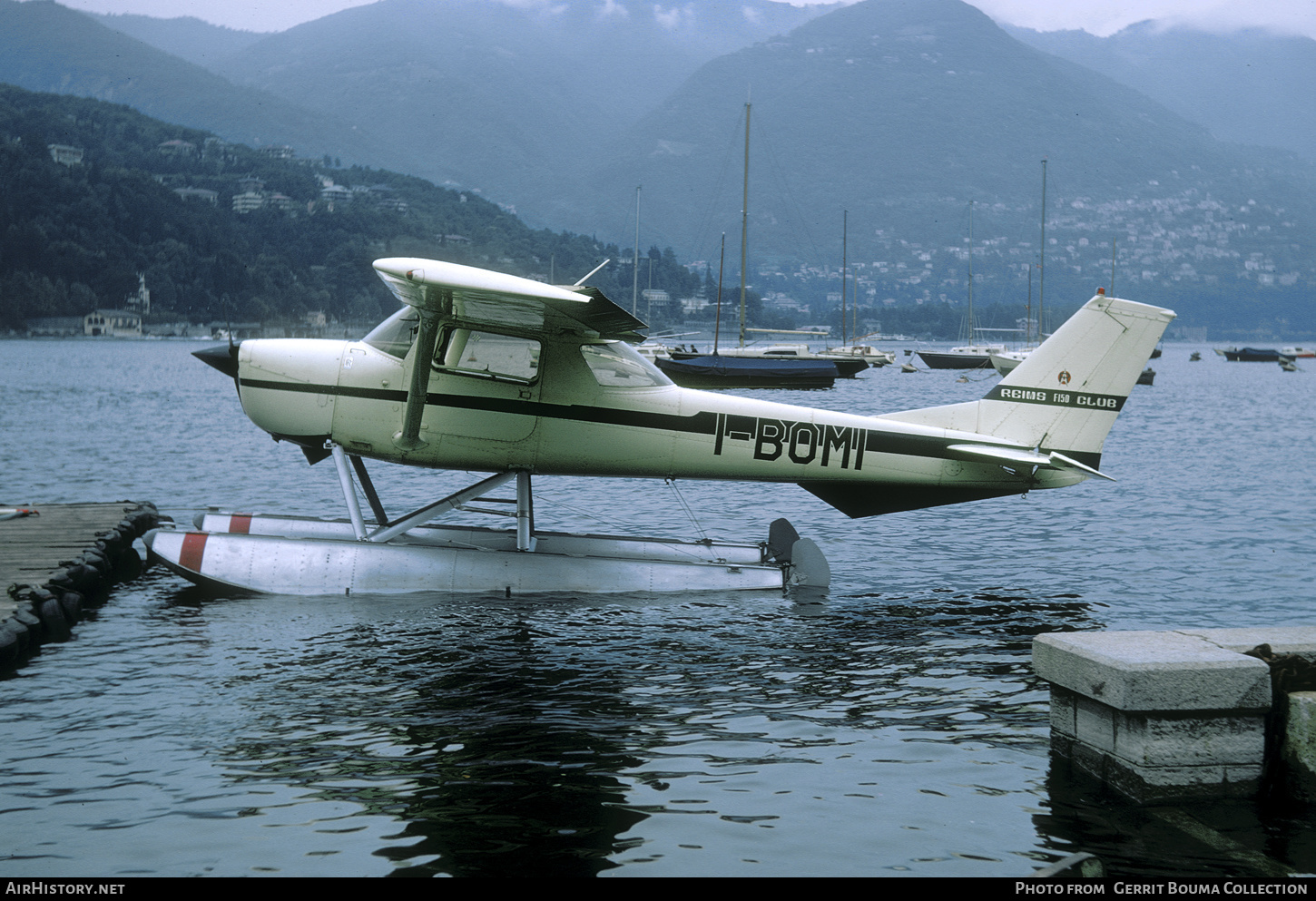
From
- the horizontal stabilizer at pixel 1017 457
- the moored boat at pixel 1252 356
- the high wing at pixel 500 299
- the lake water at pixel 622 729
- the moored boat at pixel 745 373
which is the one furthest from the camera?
the moored boat at pixel 1252 356

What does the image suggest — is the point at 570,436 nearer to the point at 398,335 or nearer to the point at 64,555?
the point at 398,335

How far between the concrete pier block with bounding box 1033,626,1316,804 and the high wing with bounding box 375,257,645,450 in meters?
4.80

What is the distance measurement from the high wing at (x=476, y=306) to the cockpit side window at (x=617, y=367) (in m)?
0.20

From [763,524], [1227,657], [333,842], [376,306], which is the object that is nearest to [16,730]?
[333,842]

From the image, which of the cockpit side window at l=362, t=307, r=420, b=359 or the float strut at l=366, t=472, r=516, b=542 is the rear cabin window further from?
the float strut at l=366, t=472, r=516, b=542

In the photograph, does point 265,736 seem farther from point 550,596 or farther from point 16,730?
point 550,596

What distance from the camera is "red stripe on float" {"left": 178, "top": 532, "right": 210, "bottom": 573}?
1070 centimetres

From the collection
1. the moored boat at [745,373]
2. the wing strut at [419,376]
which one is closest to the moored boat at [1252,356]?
the moored boat at [745,373]

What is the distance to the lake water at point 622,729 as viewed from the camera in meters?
5.37

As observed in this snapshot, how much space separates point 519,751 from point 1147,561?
35.2ft

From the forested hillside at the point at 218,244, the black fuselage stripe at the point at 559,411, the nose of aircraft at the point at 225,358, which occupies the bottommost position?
the black fuselage stripe at the point at 559,411

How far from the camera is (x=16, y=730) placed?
7.08 meters

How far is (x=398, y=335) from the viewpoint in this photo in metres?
10.9

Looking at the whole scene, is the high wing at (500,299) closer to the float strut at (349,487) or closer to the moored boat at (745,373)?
the float strut at (349,487)
